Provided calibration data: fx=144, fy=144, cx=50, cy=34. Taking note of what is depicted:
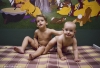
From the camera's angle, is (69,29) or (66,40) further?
(66,40)

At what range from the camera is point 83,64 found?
1273mm

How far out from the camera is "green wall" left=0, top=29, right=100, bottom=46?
2.02 m

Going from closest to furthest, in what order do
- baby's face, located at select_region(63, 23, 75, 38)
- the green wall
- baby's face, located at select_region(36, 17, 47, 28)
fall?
baby's face, located at select_region(63, 23, 75, 38), baby's face, located at select_region(36, 17, 47, 28), the green wall

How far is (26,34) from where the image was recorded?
202 cm

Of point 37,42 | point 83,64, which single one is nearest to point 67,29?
point 83,64

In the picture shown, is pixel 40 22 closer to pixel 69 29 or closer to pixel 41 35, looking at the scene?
pixel 41 35

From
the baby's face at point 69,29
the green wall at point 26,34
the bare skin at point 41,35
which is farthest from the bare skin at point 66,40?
the green wall at point 26,34

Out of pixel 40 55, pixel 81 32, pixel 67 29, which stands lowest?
pixel 40 55

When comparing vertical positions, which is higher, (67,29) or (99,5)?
(99,5)

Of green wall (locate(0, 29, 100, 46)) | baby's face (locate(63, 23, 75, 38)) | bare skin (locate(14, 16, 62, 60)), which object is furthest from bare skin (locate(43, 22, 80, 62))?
green wall (locate(0, 29, 100, 46))

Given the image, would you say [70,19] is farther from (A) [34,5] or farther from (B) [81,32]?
(A) [34,5]

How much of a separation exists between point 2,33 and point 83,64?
1257mm

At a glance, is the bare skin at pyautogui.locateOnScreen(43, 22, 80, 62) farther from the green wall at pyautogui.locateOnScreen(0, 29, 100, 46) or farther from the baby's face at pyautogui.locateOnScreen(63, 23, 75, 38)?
the green wall at pyautogui.locateOnScreen(0, 29, 100, 46)

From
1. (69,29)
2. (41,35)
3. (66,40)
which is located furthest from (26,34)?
(69,29)
